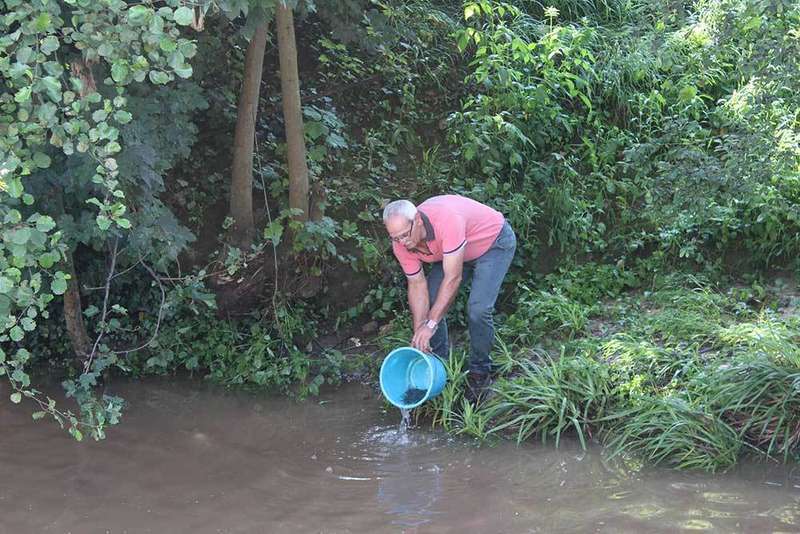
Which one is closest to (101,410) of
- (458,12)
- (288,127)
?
(288,127)

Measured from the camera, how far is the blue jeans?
5691 mm

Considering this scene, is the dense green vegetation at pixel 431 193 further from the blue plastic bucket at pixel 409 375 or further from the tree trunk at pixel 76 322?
the blue plastic bucket at pixel 409 375

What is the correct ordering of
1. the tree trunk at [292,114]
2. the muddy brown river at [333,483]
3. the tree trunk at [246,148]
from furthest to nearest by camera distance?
the tree trunk at [246,148] < the tree trunk at [292,114] < the muddy brown river at [333,483]

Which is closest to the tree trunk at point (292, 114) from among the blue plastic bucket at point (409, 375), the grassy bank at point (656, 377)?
the blue plastic bucket at point (409, 375)

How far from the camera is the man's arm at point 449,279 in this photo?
537 cm

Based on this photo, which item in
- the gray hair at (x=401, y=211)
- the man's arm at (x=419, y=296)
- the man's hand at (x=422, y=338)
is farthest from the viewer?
the man's arm at (x=419, y=296)

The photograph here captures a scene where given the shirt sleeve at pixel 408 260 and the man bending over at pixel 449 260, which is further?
the shirt sleeve at pixel 408 260

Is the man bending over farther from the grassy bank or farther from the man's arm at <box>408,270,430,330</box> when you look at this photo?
the grassy bank

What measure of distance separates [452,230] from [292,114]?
6.16 ft

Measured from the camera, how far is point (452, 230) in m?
5.34

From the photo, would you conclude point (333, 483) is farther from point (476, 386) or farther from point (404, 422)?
point (476, 386)

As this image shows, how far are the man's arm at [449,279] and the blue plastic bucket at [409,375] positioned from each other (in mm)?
329

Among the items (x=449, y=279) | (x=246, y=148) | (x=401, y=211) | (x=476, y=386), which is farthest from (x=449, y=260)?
(x=246, y=148)

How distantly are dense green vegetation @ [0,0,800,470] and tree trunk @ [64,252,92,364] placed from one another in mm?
21
